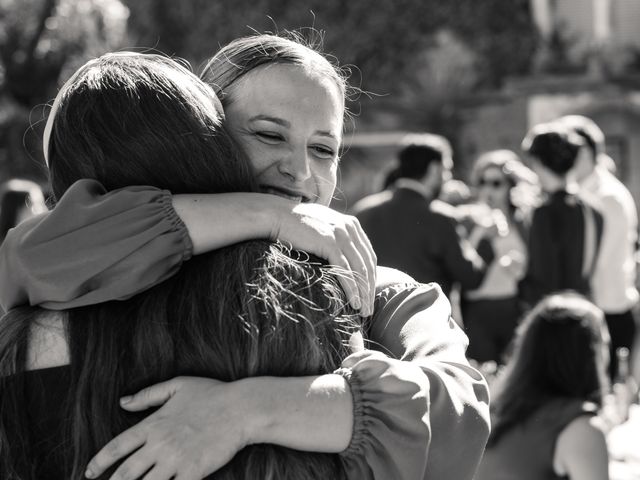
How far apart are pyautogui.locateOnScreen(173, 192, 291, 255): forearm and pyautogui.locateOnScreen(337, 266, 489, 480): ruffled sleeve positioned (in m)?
0.23

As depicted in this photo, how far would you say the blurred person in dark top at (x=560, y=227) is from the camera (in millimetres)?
5363

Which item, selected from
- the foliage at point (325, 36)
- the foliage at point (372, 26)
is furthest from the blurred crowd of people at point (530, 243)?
the foliage at point (372, 26)

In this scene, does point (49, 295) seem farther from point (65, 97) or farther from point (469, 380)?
point (469, 380)

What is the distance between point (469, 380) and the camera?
1.47 meters

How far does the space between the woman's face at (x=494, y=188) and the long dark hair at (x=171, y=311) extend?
585 centimetres

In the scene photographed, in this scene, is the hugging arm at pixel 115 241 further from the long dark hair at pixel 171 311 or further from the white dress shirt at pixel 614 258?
the white dress shirt at pixel 614 258

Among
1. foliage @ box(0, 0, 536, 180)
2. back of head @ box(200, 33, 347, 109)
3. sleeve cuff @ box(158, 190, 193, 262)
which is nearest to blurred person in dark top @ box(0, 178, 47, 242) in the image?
back of head @ box(200, 33, 347, 109)

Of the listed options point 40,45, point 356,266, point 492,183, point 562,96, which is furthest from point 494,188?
point 40,45

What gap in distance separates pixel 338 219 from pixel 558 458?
2000mm

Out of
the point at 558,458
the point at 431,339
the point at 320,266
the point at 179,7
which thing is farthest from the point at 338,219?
the point at 179,7

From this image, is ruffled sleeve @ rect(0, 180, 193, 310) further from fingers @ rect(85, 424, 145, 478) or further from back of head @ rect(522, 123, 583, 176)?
back of head @ rect(522, 123, 583, 176)

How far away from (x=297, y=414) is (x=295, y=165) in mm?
519

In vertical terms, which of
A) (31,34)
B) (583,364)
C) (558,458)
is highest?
(583,364)

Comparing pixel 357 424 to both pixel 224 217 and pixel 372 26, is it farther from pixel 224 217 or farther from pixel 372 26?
pixel 372 26
